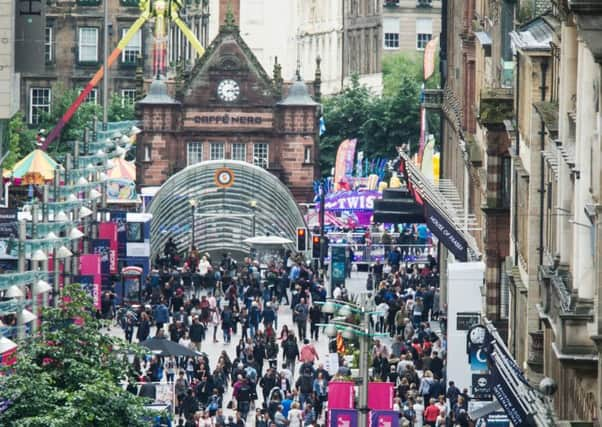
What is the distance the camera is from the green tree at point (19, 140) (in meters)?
130

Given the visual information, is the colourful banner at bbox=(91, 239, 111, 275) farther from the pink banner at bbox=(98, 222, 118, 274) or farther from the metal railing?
the metal railing

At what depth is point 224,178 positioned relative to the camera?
10994 cm

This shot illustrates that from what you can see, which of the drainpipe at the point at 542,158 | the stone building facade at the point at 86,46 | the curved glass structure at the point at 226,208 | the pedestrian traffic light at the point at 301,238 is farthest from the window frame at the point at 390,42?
the drainpipe at the point at 542,158

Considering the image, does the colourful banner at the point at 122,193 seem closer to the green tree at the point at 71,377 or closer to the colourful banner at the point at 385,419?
the colourful banner at the point at 385,419

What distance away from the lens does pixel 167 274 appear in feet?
300

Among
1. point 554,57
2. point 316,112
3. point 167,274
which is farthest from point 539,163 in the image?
point 316,112

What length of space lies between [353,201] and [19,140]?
94.1 feet

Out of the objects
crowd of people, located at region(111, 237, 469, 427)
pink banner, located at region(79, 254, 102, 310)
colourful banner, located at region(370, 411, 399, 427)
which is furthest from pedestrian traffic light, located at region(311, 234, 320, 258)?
colourful banner, located at region(370, 411, 399, 427)

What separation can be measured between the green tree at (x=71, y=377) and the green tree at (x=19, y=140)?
78.2 metres

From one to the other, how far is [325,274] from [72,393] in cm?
4930

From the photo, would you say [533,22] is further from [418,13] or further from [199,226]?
[418,13]

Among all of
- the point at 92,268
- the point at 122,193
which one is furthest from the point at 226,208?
the point at 92,268

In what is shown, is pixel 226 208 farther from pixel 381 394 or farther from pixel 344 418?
pixel 344 418

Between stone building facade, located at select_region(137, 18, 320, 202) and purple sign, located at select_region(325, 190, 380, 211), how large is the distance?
42.7 feet
